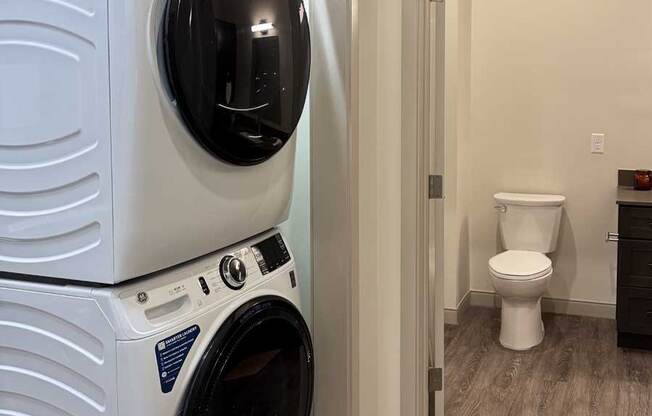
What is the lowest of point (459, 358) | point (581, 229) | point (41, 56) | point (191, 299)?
point (459, 358)

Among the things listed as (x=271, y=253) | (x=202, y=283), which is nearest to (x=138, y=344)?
(x=202, y=283)

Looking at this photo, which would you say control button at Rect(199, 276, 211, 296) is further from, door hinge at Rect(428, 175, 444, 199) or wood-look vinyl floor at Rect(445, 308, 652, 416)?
wood-look vinyl floor at Rect(445, 308, 652, 416)

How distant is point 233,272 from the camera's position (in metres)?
1.52

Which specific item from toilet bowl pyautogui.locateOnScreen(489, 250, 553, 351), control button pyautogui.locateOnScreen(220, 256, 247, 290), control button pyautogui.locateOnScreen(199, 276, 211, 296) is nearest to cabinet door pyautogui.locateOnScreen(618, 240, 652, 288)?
toilet bowl pyautogui.locateOnScreen(489, 250, 553, 351)

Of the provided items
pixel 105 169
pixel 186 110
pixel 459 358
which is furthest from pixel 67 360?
pixel 459 358

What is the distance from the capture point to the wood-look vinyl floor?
3.22 m

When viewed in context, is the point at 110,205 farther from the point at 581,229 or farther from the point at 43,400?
the point at 581,229

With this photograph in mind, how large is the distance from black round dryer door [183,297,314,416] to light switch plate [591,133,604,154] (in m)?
3.10

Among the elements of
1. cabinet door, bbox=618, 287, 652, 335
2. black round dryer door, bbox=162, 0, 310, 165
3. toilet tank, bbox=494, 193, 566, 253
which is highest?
black round dryer door, bbox=162, 0, 310, 165

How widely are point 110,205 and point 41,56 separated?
0.28 metres

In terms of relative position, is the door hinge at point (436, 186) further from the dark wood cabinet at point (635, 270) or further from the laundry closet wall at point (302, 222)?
the dark wood cabinet at point (635, 270)

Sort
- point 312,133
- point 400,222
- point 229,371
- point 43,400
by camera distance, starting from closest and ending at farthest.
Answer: point 43,400 < point 229,371 < point 312,133 < point 400,222

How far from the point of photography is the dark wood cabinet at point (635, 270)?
12.0 feet

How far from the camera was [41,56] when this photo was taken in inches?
47.1
